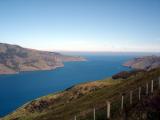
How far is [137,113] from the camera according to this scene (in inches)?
861

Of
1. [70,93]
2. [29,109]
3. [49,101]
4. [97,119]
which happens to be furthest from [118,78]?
[97,119]

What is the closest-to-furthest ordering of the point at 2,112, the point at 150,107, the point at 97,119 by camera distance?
the point at 150,107 → the point at 97,119 → the point at 2,112

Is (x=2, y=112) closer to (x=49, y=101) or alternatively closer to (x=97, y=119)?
(x=49, y=101)

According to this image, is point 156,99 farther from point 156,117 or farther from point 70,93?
point 70,93

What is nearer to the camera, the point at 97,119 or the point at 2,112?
the point at 97,119

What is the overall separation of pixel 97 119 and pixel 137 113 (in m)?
6.58

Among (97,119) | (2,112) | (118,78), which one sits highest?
(97,119)

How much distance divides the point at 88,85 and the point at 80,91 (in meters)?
8.81

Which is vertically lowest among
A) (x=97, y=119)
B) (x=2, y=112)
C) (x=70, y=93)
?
(x=2, y=112)

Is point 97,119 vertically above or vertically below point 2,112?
above

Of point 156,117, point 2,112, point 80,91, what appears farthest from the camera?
point 2,112

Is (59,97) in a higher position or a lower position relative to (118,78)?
lower

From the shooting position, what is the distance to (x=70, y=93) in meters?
128

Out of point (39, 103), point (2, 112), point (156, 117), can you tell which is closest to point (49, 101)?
point (39, 103)
